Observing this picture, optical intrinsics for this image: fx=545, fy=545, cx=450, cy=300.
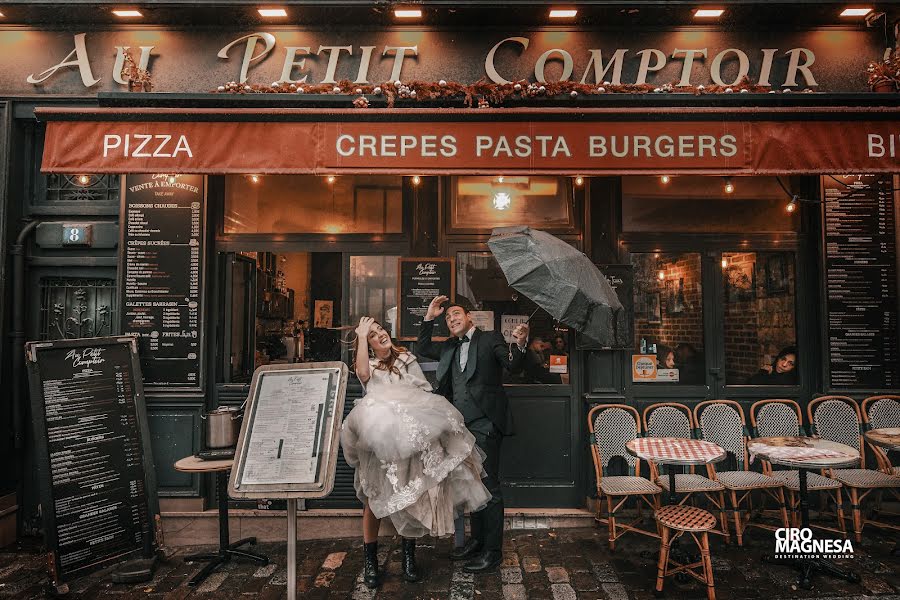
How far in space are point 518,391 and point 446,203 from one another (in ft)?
7.44

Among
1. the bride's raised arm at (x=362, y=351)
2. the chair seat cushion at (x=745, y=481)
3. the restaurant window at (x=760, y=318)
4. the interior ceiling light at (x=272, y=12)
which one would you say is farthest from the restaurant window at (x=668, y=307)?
the interior ceiling light at (x=272, y=12)

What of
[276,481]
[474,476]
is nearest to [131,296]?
[276,481]

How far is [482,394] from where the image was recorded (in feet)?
16.2

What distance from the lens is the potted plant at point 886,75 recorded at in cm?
566

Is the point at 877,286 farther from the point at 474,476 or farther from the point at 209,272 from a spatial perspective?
the point at 209,272

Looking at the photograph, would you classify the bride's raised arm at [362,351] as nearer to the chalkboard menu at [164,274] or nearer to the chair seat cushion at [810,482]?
the chalkboard menu at [164,274]

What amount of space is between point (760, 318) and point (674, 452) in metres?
2.52

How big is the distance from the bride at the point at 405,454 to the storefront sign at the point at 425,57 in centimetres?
324

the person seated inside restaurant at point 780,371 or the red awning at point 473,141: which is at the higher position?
the red awning at point 473,141

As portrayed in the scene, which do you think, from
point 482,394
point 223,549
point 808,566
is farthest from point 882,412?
point 223,549

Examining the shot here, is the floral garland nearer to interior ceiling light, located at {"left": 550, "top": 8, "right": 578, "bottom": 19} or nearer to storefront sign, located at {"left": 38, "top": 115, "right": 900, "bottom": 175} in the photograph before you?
storefront sign, located at {"left": 38, "top": 115, "right": 900, "bottom": 175}

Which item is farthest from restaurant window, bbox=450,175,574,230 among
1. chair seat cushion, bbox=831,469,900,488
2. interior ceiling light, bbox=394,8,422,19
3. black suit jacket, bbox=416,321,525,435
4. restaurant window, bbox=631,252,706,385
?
chair seat cushion, bbox=831,469,900,488

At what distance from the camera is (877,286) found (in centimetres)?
598

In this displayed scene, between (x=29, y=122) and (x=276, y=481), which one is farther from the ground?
(x=29, y=122)
